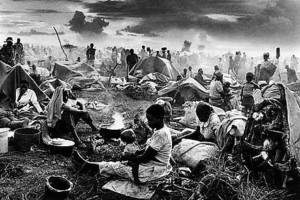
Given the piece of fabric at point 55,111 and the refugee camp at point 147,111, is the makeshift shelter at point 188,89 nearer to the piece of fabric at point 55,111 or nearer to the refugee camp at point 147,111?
the refugee camp at point 147,111

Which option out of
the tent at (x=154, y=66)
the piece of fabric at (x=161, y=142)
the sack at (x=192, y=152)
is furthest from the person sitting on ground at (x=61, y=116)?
the tent at (x=154, y=66)

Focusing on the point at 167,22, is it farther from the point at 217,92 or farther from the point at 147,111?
the point at 147,111

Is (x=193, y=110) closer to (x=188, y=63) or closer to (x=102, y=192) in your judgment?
(x=102, y=192)

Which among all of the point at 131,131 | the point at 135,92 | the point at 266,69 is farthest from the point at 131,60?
the point at 131,131

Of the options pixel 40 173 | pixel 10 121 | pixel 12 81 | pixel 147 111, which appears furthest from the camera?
pixel 12 81

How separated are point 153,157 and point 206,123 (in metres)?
1.33

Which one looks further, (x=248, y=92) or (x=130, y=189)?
(x=248, y=92)

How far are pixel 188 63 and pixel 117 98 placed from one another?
8.52 metres

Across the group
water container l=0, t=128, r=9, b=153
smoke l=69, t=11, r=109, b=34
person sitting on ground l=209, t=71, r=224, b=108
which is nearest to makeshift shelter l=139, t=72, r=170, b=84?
person sitting on ground l=209, t=71, r=224, b=108

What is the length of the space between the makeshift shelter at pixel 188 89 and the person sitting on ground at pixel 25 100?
3606 millimetres

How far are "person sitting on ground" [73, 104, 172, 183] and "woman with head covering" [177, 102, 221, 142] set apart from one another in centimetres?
108

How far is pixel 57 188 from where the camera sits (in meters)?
3.49

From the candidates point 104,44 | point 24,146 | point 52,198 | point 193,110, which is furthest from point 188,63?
point 52,198

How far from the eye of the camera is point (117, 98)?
910 cm
